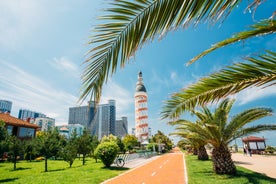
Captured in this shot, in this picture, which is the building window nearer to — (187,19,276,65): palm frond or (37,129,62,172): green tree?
(37,129,62,172): green tree

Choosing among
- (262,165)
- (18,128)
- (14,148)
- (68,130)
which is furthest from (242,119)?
(68,130)

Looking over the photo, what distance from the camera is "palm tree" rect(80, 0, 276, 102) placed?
1.48m

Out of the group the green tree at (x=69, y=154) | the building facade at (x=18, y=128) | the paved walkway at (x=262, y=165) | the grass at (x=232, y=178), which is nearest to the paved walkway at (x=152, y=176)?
the grass at (x=232, y=178)

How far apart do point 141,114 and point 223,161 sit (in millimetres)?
58392

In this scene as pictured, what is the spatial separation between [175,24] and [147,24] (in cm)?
27

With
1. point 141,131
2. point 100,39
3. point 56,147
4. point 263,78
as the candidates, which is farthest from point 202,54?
point 141,131

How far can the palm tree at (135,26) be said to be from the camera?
148 centimetres

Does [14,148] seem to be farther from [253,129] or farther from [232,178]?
[253,129]

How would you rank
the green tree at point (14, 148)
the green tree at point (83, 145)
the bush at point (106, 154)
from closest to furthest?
the bush at point (106, 154), the green tree at point (14, 148), the green tree at point (83, 145)

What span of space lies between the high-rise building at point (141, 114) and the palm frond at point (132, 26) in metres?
65.5

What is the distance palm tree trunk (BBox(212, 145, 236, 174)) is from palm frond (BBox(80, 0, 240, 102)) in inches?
460

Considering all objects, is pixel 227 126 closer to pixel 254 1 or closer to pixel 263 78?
pixel 263 78

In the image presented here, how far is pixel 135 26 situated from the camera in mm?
1720

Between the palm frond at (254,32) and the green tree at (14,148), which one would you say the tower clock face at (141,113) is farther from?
the palm frond at (254,32)
